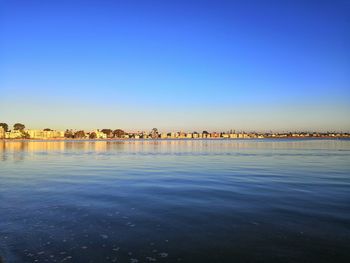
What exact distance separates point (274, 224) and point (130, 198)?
828 centimetres

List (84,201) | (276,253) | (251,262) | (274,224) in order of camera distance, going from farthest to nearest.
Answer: (84,201) → (274,224) → (276,253) → (251,262)

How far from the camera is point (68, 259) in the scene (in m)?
8.77

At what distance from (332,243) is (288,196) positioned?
8.05 meters

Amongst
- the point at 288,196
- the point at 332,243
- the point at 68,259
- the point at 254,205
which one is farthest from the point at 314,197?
the point at 68,259

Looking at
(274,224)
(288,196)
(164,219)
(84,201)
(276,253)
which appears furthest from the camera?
(288,196)

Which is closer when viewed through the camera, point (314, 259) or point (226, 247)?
point (314, 259)

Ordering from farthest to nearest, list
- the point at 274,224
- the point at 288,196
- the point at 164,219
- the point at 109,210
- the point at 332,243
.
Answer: the point at 288,196
the point at 109,210
the point at 164,219
the point at 274,224
the point at 332,243

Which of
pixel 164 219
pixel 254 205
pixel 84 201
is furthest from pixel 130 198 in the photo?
pixel 254 205

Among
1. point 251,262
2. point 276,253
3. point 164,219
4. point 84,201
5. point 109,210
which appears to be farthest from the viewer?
point 84,201

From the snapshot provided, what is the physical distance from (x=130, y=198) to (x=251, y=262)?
1001 centimetres

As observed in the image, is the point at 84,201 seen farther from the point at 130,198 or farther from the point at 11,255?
the point at 11,255

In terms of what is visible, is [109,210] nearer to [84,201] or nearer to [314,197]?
[84,201]

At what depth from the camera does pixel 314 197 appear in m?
17.3

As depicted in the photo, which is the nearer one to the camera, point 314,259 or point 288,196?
point 314,259
